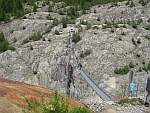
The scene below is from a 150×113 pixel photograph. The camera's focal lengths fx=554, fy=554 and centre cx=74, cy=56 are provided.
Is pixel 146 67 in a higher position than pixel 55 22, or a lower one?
lower

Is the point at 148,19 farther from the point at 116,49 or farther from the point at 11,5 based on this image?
the point at 11,5

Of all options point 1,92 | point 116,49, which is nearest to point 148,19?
point 116,49

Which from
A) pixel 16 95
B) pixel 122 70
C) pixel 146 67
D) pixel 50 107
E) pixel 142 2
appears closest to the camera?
pixel 50 107

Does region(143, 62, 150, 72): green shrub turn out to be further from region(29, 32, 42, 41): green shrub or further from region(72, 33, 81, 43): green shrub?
region(29, 32, 42, 41): green shrub

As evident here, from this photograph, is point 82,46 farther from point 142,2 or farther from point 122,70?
point 142,2

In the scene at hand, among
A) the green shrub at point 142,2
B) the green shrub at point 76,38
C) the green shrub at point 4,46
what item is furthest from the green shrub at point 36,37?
the green shrub at point 142,2

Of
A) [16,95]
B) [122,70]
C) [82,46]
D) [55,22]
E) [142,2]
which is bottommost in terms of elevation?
[122,70]

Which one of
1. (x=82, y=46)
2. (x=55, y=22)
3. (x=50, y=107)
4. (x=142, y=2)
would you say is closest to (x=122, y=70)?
(x=82, y=46)

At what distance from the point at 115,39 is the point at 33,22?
1100 centimetres

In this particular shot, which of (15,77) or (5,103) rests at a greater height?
(5,103)

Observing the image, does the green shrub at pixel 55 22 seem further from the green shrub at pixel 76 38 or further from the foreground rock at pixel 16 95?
the foreground rock at pixel 16 95

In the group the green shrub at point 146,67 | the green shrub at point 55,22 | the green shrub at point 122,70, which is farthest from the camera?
the green shrub at point 55,22

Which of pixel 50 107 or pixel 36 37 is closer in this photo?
pixel 50 107

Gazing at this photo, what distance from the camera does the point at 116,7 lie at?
51.2 metres
